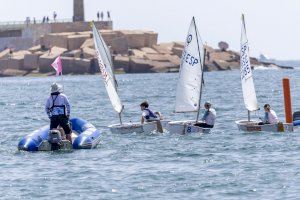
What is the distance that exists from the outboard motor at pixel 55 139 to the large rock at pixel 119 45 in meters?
113

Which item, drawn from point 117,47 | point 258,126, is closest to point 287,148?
point 258,126

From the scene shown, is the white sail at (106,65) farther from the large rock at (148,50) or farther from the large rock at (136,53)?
the large rock at (148,50)

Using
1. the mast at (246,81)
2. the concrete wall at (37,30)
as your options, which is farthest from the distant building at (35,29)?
the mast at (246,81)

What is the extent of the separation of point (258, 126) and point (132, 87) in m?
60.8

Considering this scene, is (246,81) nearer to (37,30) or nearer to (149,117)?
(149,117)

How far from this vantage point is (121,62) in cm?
14475

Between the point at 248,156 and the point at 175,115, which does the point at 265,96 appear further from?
the point at 248,156

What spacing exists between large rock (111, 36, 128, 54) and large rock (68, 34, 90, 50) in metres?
4.24

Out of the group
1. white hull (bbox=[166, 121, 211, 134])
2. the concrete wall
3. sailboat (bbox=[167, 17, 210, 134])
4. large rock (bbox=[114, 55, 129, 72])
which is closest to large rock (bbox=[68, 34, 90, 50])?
the concrete wall

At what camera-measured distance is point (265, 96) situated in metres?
78.5

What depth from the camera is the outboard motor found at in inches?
1321

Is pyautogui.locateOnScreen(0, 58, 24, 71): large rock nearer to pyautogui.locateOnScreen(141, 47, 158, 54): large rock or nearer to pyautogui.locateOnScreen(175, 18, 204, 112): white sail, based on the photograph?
pyautogui.locateOnScreen(141, 47, 158, 54): large rock

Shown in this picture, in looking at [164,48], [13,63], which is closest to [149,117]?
[13,63]

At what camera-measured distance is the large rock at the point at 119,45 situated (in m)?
147
